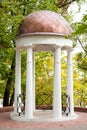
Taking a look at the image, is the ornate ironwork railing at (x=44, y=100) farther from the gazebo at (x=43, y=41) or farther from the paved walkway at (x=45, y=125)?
the paved walkway at (x=45, y=125)

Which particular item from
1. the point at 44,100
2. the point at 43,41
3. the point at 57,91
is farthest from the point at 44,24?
the point at 44,100

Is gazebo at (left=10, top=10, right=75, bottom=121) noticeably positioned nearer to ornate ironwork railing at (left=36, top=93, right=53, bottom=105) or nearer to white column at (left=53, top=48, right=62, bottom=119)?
white column at (left=53, top=48, right=62, bottom=119)

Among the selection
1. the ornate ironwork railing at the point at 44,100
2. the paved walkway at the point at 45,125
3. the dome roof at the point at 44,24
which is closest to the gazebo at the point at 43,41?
the dome roof at the point at 44,24

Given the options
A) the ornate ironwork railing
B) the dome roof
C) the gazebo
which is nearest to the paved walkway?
the gazebo

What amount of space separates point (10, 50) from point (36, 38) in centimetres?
719

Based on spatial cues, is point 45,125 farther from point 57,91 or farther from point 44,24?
point 44,24

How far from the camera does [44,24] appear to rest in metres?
21.1

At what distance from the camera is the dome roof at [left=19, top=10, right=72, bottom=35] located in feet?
68.8

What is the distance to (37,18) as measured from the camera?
848 inches

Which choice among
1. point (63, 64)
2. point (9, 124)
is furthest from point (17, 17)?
point (63, 64)

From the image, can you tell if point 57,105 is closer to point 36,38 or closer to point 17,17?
point 36,38

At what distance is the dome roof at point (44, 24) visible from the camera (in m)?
21.0

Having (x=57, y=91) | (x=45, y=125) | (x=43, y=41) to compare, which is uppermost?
(x=43, y=41)

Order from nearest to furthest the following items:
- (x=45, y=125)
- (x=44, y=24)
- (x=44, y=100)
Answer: (x=45, y=125)
(x=44, y=24)
(x=44, y=100)
